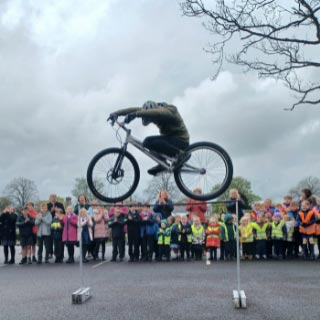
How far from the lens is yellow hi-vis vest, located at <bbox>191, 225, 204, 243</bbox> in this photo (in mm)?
16672

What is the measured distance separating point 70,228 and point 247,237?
6.03 m

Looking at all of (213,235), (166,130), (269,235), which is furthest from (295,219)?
(166,130)

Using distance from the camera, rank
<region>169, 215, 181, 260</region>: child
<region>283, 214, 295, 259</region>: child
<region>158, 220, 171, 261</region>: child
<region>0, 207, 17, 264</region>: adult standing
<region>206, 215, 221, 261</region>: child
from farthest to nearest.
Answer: <region>0, 207, 17, 264</region>: adult standing → <region>169, 215, 181, 260</region>: child → <region>158, 220, 171, 261</region>: child → <region>206, 215, 221, 261</region>: child → <region>283, 214, 295, 259</region>: child

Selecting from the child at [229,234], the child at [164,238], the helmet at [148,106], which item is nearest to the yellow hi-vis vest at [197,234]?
the child at [229,234]

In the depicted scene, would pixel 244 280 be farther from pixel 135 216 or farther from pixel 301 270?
pixel 135 216

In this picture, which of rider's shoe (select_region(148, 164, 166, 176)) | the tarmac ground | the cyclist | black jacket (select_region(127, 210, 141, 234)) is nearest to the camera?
the cyclist

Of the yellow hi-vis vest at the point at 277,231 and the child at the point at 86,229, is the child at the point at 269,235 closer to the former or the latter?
the yellow hi-vis vest at the point at 277,231

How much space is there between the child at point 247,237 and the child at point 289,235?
3.88 feet

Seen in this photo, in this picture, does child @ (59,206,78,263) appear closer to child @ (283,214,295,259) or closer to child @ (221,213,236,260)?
child @ (221,213,236,260)

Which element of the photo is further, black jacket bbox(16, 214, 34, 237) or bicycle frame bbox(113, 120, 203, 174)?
black jacket bbox(16, 214, 34, 237)

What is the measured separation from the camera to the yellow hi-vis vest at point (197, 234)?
1667 centimetres

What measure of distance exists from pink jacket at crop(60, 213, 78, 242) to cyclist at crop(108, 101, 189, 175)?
10675 millimetres

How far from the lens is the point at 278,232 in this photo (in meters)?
16.3

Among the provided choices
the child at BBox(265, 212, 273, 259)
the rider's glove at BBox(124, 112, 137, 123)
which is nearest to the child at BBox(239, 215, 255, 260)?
the child at BBox(265, 212, 273, 259)
